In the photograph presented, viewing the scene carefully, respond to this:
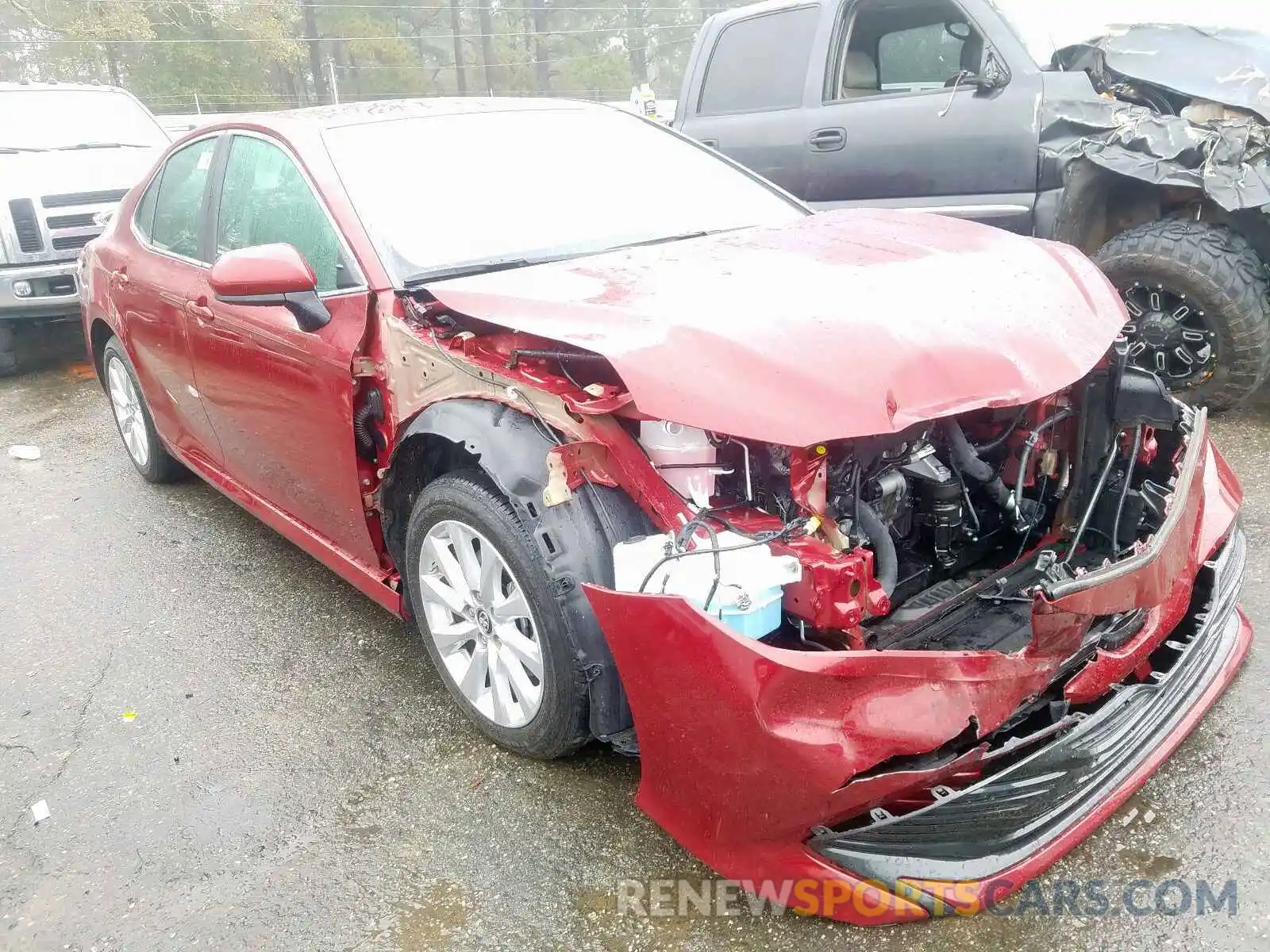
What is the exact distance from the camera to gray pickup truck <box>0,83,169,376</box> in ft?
22.0

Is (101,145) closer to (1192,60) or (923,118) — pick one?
(923,118)

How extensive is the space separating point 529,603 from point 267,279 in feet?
3.71

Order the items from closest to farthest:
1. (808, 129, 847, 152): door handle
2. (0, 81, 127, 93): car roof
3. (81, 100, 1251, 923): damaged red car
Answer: (81, 100, 1251, 923): damaged red car → (808, 129, 847, 152): door handle → (0, 81, 127, 93): car roof

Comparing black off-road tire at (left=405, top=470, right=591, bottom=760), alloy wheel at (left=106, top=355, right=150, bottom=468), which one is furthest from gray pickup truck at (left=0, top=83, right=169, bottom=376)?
black off-road tire at (left=405, top=470, right=591, bottom=760)

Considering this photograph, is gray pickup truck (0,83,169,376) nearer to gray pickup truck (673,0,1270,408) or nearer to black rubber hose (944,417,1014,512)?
gray pickup truck (673,0,1270,408)

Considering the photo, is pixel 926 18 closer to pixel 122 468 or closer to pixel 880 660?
pixel 880 660

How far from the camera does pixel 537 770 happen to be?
2.42 metres

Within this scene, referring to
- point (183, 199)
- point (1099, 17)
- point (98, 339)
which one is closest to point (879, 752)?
point (183, 199)

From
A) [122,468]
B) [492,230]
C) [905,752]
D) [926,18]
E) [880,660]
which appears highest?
[926,18]

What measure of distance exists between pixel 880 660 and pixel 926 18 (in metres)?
4.33

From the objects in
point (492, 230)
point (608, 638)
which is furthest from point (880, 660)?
point (492, 230)

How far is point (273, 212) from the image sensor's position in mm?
2982

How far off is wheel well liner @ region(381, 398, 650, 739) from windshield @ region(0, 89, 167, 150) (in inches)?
277

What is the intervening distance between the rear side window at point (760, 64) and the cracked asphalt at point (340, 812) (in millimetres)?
3297
